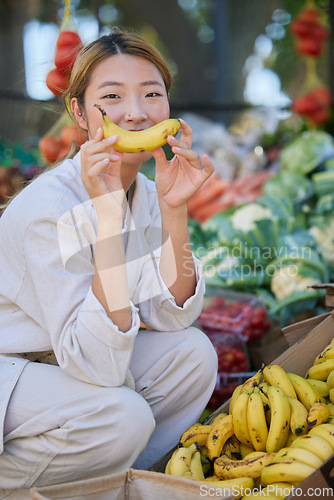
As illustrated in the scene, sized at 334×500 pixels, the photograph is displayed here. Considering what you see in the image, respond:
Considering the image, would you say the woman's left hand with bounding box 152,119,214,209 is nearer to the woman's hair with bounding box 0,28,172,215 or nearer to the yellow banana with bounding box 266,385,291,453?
the woman's hair with bounding box 0,28,172,215

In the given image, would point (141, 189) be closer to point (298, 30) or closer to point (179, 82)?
point (298, 30)

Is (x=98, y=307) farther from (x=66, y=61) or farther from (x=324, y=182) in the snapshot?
(x=324, y=182)

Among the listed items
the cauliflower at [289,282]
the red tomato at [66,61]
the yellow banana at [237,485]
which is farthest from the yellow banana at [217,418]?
the cauliflower at [289,282]

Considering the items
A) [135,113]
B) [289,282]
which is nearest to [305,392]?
[135,113]

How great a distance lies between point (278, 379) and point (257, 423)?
213mm

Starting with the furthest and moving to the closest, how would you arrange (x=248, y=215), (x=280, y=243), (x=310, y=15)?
(x=310, y=15) → (x=248, y=215) → (x=280, y=243)

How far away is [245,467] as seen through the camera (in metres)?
1.46

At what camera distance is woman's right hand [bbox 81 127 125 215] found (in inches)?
60.1

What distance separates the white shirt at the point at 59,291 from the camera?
1546 millimetres

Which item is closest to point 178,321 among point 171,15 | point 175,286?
point 175,286

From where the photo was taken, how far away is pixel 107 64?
1804mm

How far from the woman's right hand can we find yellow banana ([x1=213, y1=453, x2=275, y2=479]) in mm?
739

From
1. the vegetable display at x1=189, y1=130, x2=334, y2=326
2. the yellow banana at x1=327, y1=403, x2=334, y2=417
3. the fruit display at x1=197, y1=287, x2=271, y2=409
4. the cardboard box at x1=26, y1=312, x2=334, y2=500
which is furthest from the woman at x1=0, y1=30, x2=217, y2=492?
the vegetable display at x1=189, y1=130, x2=334, y2=326

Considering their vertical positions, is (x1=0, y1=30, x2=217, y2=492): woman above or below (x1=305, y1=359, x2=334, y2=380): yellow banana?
above
